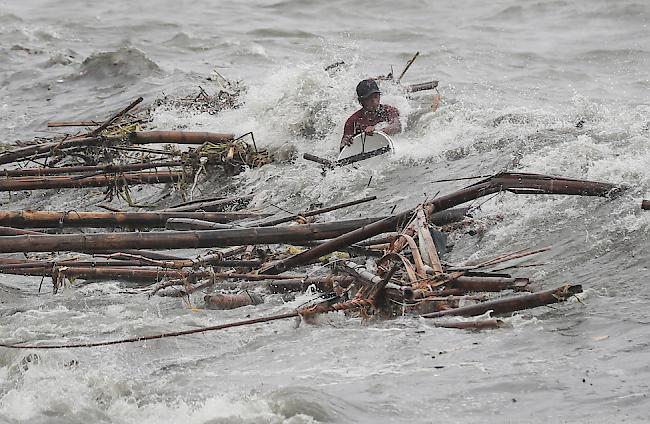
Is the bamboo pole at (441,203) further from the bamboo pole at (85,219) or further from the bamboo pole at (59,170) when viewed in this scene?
the bamboo pole at (59,170)

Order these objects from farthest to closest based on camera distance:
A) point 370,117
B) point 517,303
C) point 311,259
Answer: point 370,117 < point 311,259 < point 517,303

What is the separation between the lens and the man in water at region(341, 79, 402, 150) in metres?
9.52

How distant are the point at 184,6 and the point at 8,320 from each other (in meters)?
16.5

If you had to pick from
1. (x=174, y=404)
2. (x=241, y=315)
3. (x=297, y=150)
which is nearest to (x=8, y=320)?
(x=241, y=315)

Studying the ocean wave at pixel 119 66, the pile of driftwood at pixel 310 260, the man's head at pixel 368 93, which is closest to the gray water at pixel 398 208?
the ocean wave at pixel 119 66

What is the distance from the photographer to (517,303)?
16.1ft

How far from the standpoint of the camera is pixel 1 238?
18.2ft

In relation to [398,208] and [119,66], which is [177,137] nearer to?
[398,208]

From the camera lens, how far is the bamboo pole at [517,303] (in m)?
4.82

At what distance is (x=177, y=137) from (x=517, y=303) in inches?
202

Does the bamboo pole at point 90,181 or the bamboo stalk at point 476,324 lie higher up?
the bamboo stalk at point 476,324

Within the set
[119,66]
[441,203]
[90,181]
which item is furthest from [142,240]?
[119,66]

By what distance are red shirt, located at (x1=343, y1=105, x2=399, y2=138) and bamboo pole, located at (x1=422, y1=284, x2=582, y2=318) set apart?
4.65 metres

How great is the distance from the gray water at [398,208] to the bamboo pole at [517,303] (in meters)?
0.12
